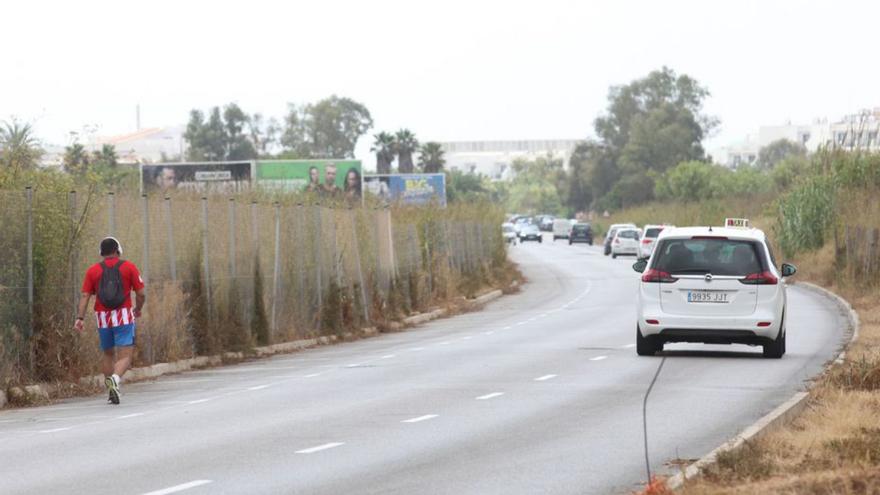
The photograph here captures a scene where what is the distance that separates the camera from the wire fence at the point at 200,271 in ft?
65.4

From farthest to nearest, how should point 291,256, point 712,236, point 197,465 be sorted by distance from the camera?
point 291,256 < point 712,236 < point 197,465

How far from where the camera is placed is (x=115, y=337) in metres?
18.5

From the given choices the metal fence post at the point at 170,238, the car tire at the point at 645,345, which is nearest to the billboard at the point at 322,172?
the metal fence post at the point at 170,238

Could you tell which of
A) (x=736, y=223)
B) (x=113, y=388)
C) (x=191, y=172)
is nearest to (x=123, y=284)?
(x=113, y=388)

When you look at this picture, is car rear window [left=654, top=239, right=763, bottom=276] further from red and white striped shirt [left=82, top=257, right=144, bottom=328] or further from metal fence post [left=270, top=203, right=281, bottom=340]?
red and white striped shirt [left=82, top=257, right=144, bottom=328]

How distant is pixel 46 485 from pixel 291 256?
60.0 ft

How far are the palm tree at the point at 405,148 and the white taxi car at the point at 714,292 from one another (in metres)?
116

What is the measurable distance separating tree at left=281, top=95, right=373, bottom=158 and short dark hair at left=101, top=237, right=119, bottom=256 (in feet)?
464

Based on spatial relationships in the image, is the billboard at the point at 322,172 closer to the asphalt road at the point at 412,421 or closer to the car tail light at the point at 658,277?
the asphalt road at the point at 412,421

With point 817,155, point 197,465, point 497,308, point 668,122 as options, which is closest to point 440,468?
point 197,465

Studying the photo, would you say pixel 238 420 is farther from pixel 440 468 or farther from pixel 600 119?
pixel 600 119

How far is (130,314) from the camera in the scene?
1856 cm

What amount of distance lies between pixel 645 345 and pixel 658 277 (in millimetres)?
1069

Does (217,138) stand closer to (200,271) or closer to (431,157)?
(431,157)
